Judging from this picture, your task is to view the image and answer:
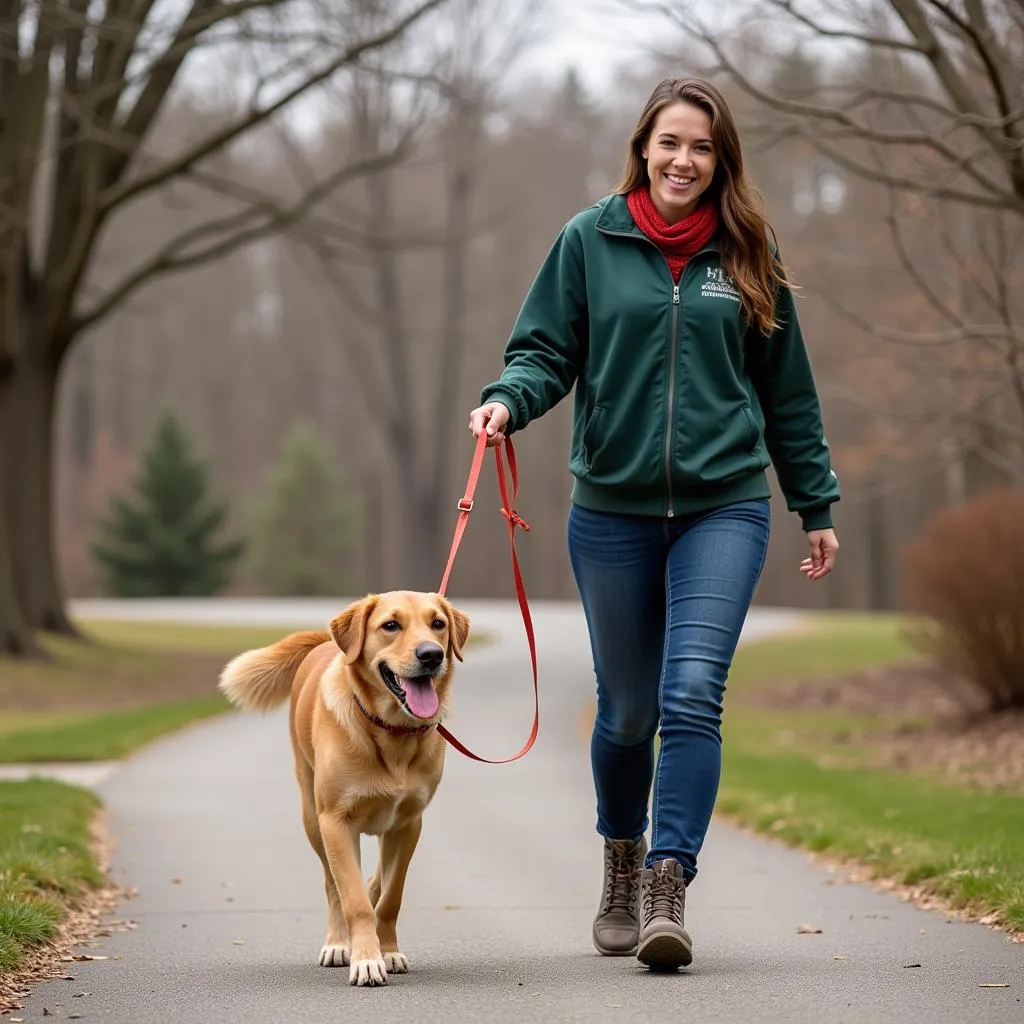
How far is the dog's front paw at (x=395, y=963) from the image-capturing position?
5.07 metres

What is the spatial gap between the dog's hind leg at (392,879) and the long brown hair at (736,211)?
6.23 ft

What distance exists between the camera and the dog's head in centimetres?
496

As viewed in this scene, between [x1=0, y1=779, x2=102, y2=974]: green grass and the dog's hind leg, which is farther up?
the dog's hind leg

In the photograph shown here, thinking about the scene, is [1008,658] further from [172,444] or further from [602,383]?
[172,444]

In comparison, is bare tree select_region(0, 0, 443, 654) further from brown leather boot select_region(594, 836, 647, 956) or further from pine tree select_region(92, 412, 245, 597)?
pine tree select_region(92, 412, 245, 597)

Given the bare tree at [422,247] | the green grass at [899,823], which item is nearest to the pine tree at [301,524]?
the bare tree at [422,247]

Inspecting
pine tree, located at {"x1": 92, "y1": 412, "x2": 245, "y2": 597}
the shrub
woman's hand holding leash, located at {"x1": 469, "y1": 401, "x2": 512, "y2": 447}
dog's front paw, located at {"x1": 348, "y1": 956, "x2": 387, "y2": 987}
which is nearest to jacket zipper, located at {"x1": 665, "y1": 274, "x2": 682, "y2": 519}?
woman's hand holding leash, located at {"x1": 469, "y1": 401, "x2": 512, "y2": 447}

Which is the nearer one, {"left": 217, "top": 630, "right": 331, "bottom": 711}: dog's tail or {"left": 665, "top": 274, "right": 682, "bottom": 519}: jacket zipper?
{"left": 665, "top": 274, "right": 682, "bottom": 519}: jacket zipper

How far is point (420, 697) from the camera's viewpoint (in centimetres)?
498

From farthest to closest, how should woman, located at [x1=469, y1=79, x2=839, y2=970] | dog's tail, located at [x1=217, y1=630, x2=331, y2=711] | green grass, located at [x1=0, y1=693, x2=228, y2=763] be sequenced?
1. green grass, located at [x1=0, y1=693, x2=228, y2=763]
2. dog's tail, located at [x1=217, y1=630, x2=331, y2=711]
3. woman, located at [x1=469, y1=79, x2=839, y2=970]

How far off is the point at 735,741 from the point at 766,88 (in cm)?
560

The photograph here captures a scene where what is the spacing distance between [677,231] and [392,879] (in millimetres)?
2158

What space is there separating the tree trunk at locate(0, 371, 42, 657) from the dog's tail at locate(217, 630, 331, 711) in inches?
500

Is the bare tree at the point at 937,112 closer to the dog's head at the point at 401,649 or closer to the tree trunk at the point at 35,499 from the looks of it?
the dog's head at the point at 401,649
